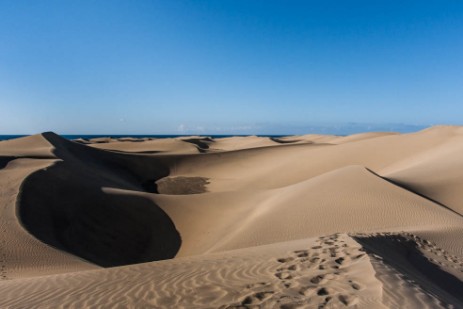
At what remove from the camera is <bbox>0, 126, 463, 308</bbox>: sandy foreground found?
4672mm

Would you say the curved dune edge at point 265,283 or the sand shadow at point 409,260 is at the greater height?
the curved dune edge at point 265,283

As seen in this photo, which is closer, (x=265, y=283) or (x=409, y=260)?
(x=265, y=283)

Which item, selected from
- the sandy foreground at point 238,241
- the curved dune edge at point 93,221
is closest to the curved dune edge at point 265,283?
the sandy foreground at point 238,241

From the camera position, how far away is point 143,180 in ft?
91.0

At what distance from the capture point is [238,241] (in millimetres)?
10172

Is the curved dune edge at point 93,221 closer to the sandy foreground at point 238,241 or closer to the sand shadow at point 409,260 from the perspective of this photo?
the sandy foreground at point 238,241

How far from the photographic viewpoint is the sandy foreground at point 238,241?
15.3 ft

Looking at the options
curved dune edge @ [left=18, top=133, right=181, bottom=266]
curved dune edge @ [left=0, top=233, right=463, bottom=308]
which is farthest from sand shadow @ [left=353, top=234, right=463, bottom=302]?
curved dune edge @ [left=18, top=133, right=181, bottom=266]

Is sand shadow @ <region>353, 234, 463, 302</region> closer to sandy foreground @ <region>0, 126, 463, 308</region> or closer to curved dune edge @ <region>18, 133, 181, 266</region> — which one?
sandy foreground @ <region>0, 126, 463, 308</region>

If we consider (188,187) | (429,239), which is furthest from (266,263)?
(188,187)

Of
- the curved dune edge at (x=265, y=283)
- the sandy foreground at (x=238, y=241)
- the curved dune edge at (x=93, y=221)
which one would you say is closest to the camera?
the curved dune edge at (x=265, y=283)

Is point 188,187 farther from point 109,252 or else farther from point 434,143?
point 434,143

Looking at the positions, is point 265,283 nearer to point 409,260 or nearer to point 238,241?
point 409,260

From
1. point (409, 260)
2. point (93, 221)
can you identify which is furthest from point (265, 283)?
point (93, 221)
